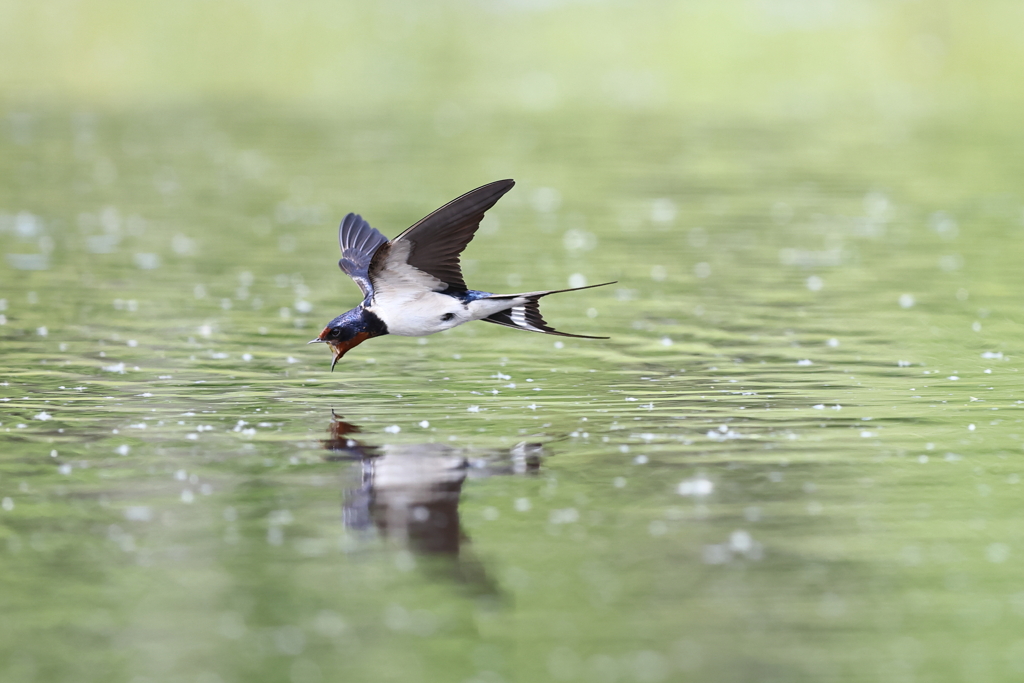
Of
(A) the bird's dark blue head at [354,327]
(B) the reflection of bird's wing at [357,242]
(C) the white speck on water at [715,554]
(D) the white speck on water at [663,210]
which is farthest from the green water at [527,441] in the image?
(B) the reflection of bird's wing at [357,242]

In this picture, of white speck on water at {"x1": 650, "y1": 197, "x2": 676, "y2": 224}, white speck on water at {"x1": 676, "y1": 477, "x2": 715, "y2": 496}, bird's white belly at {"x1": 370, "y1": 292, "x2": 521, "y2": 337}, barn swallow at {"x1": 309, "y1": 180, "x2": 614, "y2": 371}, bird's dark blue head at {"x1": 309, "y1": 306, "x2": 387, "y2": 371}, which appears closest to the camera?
white speck on water at {"x1": 676, "y1": 477, "x2": 715, "y2": 496}

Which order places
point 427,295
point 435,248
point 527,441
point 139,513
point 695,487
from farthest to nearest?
point 427,295 < point 435,248 < point 527,441 < point 695,487 < point 139,513

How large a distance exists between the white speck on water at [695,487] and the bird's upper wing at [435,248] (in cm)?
288

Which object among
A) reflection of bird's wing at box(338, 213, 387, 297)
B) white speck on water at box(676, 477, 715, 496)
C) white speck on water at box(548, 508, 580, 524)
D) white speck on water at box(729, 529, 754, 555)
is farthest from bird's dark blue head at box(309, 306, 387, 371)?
white speck on water at box(729, 529, 754, 555)

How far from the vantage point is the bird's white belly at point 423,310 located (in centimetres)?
1285

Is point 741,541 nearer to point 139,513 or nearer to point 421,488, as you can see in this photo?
point 421,488

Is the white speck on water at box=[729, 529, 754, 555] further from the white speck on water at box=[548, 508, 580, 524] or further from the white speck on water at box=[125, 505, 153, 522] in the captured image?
the white speck on water at box=[125, 505, 153, 522]

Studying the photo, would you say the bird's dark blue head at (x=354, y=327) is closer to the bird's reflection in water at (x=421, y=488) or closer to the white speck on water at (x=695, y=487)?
the bird's reflection in water at (x=421, y=488)

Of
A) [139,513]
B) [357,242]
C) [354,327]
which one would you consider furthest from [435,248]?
[139,513]

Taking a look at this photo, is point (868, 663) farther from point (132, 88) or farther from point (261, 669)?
point (132, 88)

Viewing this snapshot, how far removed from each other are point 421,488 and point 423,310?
2.53 metres

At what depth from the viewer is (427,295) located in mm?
12891

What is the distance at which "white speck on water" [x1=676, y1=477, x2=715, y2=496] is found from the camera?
10648 mm

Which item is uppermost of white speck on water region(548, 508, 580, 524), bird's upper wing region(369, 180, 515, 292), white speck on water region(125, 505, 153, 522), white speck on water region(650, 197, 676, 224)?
white speck on water region(650, 197, 676, 224)
